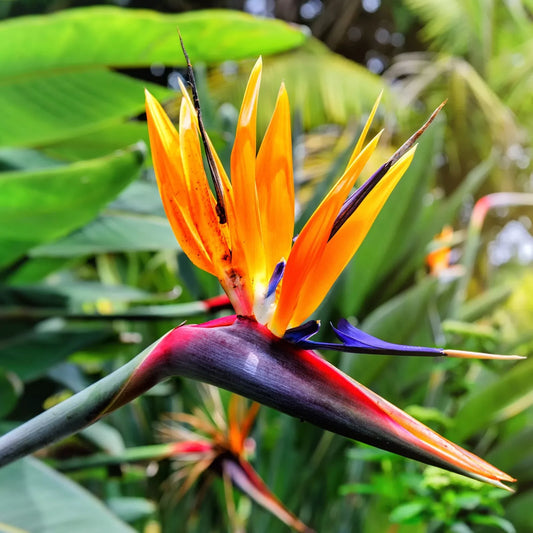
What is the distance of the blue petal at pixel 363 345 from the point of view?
193 millimetres

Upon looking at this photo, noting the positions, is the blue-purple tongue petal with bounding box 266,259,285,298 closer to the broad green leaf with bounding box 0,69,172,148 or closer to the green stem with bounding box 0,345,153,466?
the green stem with bounding box 0,345,153,466

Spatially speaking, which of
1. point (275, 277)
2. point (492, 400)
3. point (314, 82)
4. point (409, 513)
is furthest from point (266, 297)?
point (314, 82)

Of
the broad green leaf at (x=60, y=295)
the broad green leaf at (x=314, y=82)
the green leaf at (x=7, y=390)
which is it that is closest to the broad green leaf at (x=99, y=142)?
the broad green leaf at (x=60, y=295)

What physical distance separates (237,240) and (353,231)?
0.14ft

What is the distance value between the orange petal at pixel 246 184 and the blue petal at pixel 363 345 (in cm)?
4

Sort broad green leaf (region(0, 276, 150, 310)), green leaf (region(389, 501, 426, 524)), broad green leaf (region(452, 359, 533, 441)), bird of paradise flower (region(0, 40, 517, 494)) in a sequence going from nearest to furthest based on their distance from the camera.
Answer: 1. bird of paradise flower (region(0, 40, 517, 494))
2. green leaf (region(389, 501, 426, 524))
3. broad green leaf (region(452, 359, 533, 441))
4. broad green leaf (region(0, 276, 150, 310))

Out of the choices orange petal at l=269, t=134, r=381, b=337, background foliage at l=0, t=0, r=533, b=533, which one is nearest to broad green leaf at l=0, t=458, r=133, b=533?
background foliage at l=0, t=0, r=533, b=533

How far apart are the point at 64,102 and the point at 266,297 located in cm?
55

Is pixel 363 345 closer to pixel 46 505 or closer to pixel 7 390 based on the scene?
pixel 46 505

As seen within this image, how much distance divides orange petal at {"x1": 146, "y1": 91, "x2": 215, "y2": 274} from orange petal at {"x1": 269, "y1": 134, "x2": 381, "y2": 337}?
0.04 meters

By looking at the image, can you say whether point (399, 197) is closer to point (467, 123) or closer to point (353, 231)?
point (353, 231)

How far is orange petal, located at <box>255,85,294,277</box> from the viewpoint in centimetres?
24

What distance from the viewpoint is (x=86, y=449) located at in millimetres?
750

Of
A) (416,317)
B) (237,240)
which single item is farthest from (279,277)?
(416,317)
